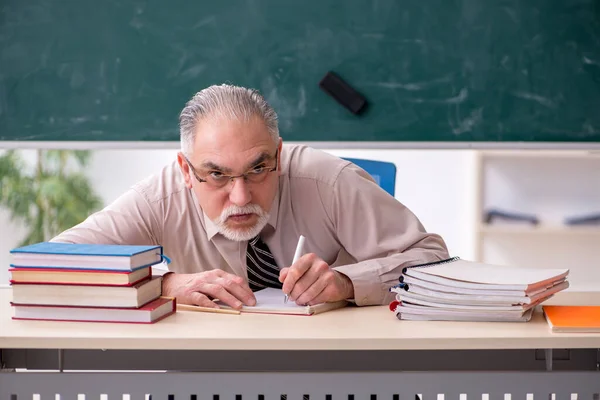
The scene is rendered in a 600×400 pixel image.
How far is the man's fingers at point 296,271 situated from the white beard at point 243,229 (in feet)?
0.91

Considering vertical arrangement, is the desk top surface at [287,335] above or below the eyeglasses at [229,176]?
below

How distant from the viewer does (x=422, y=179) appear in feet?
14.6

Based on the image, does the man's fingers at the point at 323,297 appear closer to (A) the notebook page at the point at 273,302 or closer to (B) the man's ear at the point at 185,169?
(A) the notebook page at the point at 273,302

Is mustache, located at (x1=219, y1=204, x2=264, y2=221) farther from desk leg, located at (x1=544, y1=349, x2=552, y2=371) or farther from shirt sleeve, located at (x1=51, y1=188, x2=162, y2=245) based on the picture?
desk leg, located at (x1=544, y1=349, x2=552, y2=371)

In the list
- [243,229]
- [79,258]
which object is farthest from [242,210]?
[79,258]

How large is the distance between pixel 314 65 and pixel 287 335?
2.36 m

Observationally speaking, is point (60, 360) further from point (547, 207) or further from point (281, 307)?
point (547, 207)

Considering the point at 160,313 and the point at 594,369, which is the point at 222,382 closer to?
the point at 160,313

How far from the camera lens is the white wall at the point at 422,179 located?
4.33m

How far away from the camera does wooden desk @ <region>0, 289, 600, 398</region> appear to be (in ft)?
4.29

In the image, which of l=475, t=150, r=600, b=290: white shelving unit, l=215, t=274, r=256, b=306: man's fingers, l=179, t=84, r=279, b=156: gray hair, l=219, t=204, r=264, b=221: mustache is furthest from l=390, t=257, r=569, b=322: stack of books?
l=475, t=150, r=600, b=290: white shelving unit

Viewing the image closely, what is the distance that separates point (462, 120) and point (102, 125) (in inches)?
67.0

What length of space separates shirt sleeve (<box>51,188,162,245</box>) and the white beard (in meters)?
0.26

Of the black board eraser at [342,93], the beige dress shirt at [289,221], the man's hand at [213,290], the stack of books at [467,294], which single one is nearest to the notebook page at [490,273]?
the stack of books at [467,294]
